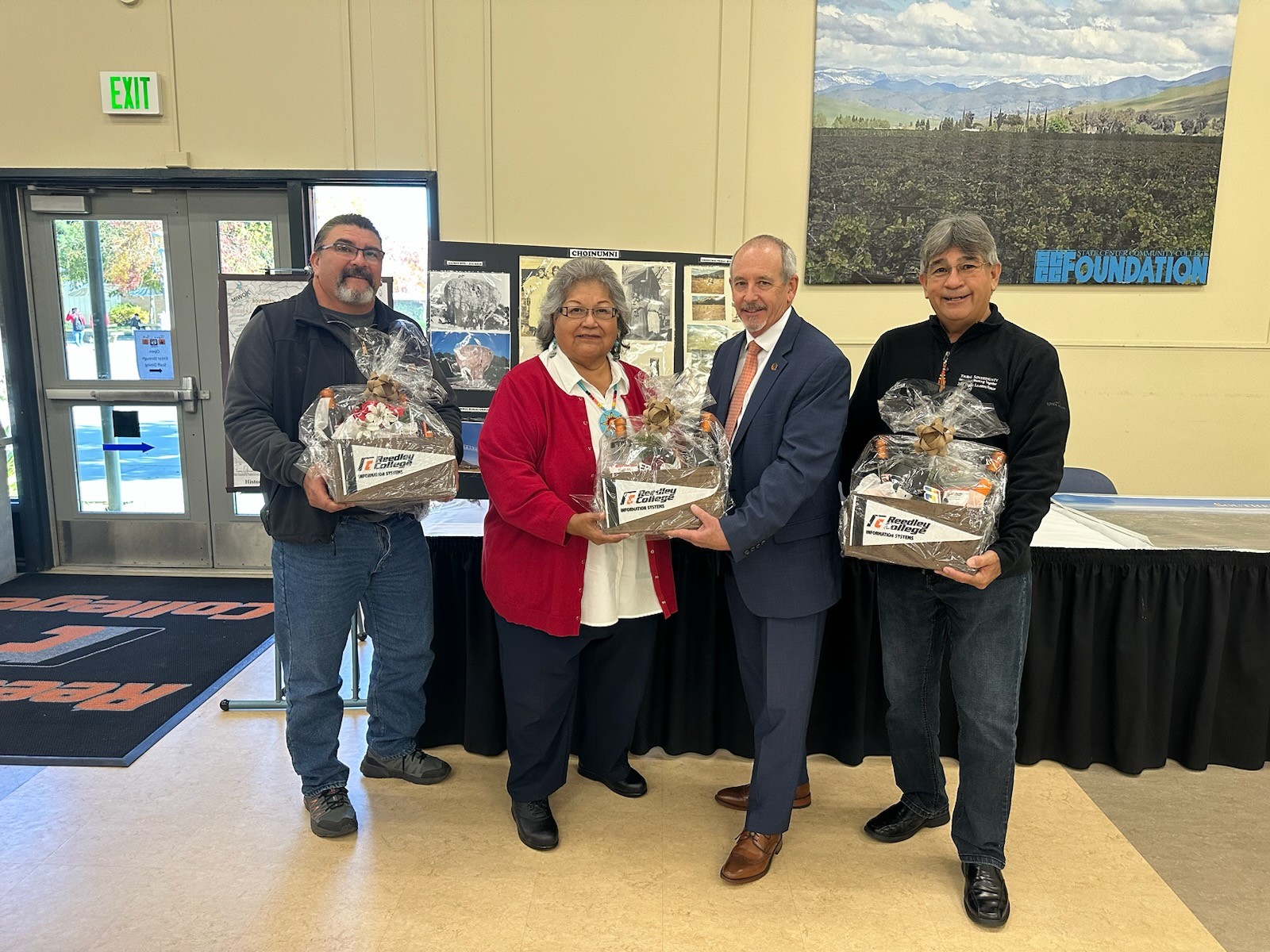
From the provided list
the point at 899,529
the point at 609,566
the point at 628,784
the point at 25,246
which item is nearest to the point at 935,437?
the point at 899,529

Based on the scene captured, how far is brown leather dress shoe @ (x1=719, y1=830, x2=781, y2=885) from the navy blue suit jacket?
0.67 m

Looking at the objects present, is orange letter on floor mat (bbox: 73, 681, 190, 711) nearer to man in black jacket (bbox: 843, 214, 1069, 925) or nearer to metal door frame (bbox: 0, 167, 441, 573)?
metal door frame (bbox: 0, 167, 441, 573)

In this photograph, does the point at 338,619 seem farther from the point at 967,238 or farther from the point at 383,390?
the point at 967,238

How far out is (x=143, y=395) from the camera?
497 cm

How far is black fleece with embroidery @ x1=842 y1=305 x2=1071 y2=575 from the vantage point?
180cm

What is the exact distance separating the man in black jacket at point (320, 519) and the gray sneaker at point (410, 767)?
0.79ft

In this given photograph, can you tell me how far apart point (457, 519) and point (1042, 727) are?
2316mm

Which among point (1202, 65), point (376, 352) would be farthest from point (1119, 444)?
point (376, 352)

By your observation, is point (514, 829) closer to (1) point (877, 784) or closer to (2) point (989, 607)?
(1) point (877, 784)

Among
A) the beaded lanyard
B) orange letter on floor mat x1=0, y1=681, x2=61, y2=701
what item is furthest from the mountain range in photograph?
orange letter on floor mat x1=0, y1=681, x2=61, y2=701

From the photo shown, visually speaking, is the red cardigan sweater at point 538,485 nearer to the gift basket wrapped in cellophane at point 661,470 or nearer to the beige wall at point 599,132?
the gift basket wrapped in cellophane at point 661,470

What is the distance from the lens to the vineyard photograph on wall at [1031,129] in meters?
4.34

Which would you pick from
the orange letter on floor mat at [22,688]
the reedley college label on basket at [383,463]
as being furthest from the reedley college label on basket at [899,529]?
the orange letter on floor mat at [22,688]

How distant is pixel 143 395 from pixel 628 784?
435 cm
